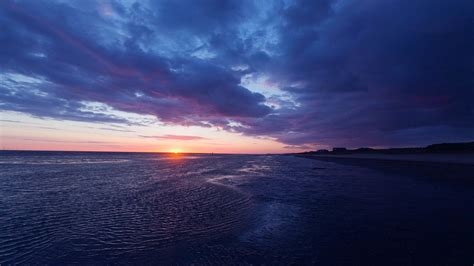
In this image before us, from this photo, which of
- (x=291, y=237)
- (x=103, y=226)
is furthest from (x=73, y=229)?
(x=291, y=237)

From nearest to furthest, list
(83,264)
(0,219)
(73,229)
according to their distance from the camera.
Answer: (83,264), (73,229), (0,219)

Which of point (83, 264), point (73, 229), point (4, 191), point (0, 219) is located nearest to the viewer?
point (83, 264)

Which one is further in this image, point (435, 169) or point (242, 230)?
point (435, 169)

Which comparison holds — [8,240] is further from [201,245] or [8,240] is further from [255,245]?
[255,245]

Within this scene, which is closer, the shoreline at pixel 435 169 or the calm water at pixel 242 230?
the calm water at pixel 242 230

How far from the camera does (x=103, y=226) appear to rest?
1038 cm

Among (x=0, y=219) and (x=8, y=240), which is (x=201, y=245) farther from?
(x=0, y=219)

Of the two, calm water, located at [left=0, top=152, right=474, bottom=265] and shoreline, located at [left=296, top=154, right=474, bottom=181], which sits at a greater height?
shoreline, located at [left=296, top=154, right=474, bottom=181]

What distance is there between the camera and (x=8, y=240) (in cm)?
870

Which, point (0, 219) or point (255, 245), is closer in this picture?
point (255, 245)

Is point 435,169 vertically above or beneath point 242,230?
above

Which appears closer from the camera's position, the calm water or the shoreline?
the calm water

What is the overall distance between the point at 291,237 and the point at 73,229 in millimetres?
9872

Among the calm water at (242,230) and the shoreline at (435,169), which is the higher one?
the shoreline at (435,169)
